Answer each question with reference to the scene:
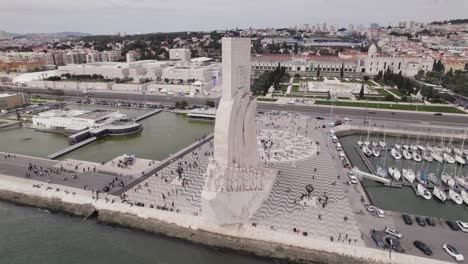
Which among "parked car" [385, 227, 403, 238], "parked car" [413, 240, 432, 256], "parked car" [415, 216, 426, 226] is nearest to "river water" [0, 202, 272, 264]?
"parked car" [385, 227, 403, 238]

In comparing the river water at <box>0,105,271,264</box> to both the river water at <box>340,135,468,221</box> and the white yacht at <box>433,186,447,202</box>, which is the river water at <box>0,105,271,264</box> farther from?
the white yacht at <box>433,186,447,202</box>

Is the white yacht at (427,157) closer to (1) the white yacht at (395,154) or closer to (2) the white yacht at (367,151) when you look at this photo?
(1) the white yacht at (395,154)

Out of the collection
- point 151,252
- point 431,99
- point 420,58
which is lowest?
point 151,252

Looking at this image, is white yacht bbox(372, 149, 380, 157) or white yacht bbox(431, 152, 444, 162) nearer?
white yacht bbox(431, 152, 444, 162)

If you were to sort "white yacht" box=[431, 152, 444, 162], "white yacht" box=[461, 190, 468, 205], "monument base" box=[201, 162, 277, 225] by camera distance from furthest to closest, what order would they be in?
"white yacht" box=[431, 152, 444, 162] < "white yacht" box=[461, 190, 468, 205] < "monument base" box=[201, 162, 277, 225]

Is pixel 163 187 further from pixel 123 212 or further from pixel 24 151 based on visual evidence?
pixel 24 151

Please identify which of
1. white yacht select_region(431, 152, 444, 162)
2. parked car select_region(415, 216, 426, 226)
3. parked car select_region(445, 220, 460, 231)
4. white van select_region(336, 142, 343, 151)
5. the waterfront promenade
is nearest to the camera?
the waterfront promenade

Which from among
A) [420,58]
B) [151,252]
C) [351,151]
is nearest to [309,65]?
[420,58]

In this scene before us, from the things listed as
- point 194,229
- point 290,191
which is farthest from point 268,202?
point 194,229
